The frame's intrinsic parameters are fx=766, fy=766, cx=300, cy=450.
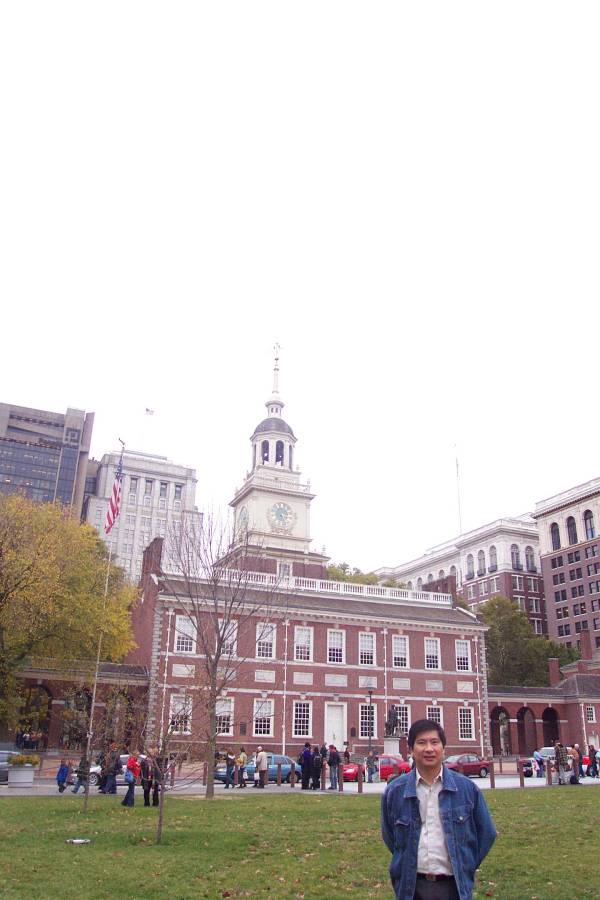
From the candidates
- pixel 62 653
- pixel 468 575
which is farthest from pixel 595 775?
pixel 468 575

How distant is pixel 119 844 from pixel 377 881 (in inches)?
209

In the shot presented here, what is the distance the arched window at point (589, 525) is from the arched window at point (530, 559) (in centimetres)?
1247

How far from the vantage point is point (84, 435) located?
518ft

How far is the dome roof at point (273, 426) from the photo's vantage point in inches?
2783

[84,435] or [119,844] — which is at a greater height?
[84,435]

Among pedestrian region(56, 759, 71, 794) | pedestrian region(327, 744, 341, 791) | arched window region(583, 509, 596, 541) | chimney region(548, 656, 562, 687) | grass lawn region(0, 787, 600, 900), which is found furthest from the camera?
Answer: arched window region(583, 509, 596, 541)

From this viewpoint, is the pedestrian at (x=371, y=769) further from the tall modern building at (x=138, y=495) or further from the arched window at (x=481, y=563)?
the tall modern building at (x=138, y=495)

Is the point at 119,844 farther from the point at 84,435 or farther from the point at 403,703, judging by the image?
the point at 84,435

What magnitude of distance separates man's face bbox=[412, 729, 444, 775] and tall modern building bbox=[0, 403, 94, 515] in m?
145

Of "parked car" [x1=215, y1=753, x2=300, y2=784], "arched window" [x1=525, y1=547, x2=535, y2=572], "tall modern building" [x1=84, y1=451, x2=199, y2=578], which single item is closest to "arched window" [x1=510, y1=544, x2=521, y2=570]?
"arched window" [x1=525, y1=547, x2=535, y2=572]

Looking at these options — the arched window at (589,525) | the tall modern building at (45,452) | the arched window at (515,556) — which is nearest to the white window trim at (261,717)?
the arched window at (589,525)

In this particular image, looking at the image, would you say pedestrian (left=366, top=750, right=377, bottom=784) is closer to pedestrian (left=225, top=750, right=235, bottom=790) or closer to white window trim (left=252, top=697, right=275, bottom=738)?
pedestrian (left=225, top=750, right=235, bottom=790)

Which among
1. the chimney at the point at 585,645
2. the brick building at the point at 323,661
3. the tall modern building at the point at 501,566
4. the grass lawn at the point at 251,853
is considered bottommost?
the grass lawn at the point at 251,853

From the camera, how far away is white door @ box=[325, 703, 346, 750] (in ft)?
153
